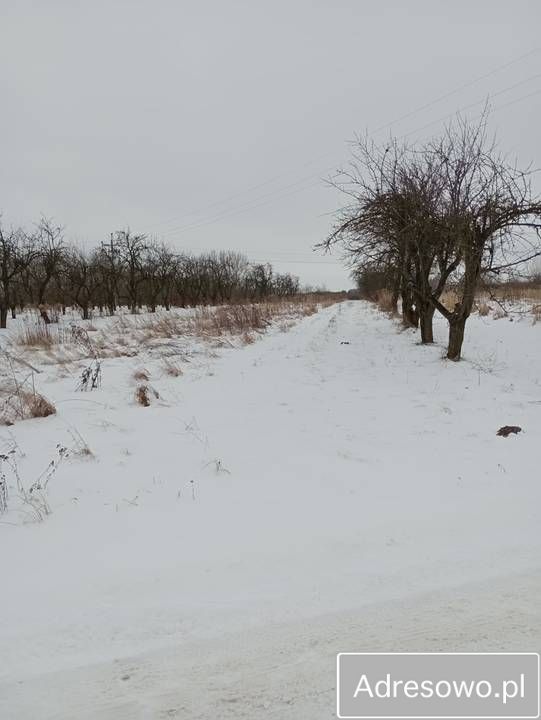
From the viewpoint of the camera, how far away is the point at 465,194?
8188 mm

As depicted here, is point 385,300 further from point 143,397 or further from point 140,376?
point 143,397

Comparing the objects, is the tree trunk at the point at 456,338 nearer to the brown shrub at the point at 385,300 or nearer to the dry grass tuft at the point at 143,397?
the dry grass tuft at the point at 143,397

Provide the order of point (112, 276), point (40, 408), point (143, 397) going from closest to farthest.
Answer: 1. point (40, 408)
2. point (143, 397)
3. point (112, 276)

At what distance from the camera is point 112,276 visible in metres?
36.2

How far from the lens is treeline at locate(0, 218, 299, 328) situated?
27.7 meters

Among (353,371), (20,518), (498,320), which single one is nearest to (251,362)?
Result: (353,371)

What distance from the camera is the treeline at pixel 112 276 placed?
27.7 meters

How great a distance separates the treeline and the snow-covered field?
25305 mm

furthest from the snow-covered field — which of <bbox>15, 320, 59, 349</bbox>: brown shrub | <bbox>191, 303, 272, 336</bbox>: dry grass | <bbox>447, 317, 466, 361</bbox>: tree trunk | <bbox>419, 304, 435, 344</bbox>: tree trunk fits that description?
<bbox>191, 303, 272, 336</bbox>: dry grass

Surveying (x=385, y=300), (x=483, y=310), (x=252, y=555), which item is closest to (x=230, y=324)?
(x=483, y=310)

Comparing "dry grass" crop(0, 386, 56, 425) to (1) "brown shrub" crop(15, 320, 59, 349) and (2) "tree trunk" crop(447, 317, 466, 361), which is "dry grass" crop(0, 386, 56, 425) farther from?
(2) "tree trunk" crop(447, 317, 466, 361)

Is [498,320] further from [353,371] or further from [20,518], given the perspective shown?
[20,518]

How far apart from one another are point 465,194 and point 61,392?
28.8ft

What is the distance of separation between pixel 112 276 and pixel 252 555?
125 ft
